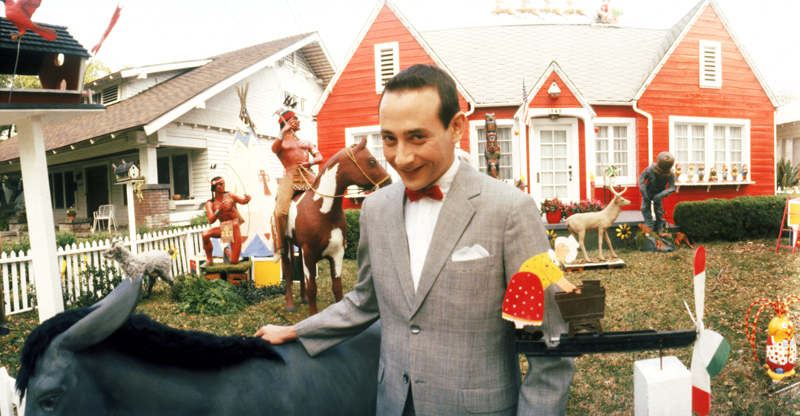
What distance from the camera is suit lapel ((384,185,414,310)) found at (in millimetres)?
1173

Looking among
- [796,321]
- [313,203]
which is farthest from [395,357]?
[796,321]

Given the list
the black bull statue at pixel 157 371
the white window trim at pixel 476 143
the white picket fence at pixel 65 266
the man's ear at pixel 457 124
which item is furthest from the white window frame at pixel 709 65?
the white picket fence at pixel 65 266

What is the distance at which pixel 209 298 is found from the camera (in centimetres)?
502

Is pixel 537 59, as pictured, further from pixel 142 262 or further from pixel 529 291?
pixel 142 262

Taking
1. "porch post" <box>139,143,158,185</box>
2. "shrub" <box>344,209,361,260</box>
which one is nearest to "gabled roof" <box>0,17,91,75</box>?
"porch post" <box>139,143,158,185</box>

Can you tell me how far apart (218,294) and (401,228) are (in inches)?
179

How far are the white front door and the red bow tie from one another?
4.43 metres

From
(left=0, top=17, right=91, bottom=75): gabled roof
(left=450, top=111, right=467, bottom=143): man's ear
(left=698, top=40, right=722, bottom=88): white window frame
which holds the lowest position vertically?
(left=450, top=111, right=467, bottom=143): man's ear

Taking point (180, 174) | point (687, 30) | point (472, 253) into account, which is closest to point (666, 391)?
point (472, 253)

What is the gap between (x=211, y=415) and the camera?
1066 mm

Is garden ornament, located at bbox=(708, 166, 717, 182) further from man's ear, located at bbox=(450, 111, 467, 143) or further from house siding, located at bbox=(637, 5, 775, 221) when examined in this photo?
man's ear, located at bbox=(450, 111, 467, 143)

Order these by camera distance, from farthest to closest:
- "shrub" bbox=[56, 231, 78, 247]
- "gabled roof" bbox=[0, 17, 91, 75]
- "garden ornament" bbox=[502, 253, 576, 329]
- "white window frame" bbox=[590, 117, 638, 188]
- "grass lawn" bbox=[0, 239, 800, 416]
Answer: "white window frame" bbox=[590, 117, 638, 188] → "shrub" bbox=[56, 231, 78, 247] → "grass lawn" bbox=[0, 239, 800, 416] → "gabled roof" bbox=[0, 17, 91, 75] → "garden ornament" bbox=[502, 253, 576, 329]

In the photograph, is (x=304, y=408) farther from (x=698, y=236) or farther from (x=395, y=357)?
(x=698, y=236)

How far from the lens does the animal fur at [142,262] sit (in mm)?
4965
